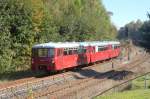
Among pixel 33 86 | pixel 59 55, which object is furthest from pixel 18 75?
pixel 33 86

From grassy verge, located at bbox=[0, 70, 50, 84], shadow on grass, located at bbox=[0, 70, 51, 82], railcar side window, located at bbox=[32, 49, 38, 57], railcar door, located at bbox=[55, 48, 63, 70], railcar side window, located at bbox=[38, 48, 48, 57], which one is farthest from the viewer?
railcar side window, located at bbox=[32, 49, 38, 57]

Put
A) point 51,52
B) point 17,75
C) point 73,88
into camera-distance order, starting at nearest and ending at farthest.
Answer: point 73,88 → point 51,52 → point 17,75

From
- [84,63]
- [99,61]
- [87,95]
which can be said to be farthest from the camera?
[99,61]

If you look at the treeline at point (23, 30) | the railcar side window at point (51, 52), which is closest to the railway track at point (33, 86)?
the railcar side window at point (51, 52)

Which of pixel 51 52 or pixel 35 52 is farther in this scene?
pixel 35 52

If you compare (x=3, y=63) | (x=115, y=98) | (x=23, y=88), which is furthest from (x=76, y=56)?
(x=115, y=98)

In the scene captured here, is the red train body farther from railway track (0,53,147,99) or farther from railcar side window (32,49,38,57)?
railway track (0,53,147,99)

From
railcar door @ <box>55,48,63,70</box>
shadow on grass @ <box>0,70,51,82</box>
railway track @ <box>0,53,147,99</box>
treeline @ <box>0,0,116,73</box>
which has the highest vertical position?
treeline @ <box>0,0,116,73</box>

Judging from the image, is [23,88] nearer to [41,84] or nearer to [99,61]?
[41,84]

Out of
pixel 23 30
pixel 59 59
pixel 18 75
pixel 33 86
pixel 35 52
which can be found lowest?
pixel 18 75

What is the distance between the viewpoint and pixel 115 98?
23594 mm

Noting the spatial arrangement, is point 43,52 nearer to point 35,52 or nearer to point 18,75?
point 35,52

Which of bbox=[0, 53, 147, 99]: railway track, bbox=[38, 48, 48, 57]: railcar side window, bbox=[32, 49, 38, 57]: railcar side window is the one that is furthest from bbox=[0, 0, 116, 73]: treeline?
bbox=[0, 53, 147, 99]: railway track

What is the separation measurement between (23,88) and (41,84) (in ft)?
8.96
